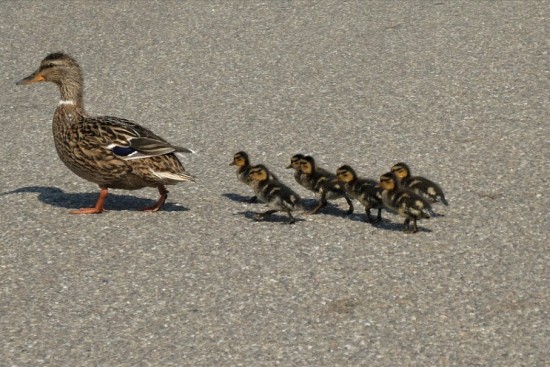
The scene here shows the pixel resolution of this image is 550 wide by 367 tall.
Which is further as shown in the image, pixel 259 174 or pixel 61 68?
pixel 61 68

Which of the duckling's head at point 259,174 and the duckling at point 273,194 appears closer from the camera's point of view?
the duckling at point 273,194

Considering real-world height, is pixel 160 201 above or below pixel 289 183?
below

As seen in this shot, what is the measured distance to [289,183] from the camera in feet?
30.5

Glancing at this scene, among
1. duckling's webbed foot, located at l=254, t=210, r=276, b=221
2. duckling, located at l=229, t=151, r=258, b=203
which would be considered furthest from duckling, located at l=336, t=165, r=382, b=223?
duckling, located at l=229, t=151, r=258, b=203

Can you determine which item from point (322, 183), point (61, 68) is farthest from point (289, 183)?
point (61, 68)

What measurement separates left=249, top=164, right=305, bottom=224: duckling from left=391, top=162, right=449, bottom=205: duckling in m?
0.82

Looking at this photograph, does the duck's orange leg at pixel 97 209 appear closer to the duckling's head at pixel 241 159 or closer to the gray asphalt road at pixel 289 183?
the gray asphalt road at pixel 289 183

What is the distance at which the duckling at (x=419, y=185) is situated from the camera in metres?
8.30

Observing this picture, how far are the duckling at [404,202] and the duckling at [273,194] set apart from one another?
63 cm

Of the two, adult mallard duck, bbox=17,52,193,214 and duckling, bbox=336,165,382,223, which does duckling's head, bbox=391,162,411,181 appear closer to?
duckling, bbox=336,165,382,223

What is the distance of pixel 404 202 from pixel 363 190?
43 centimetres

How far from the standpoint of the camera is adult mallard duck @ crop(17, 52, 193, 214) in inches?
333

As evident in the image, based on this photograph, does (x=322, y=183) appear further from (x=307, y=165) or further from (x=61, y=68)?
(x=61, y=68)

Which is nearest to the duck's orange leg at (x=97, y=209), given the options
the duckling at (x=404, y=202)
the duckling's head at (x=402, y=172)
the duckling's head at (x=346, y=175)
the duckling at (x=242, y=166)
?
the duckling at (x=242, y=166)
